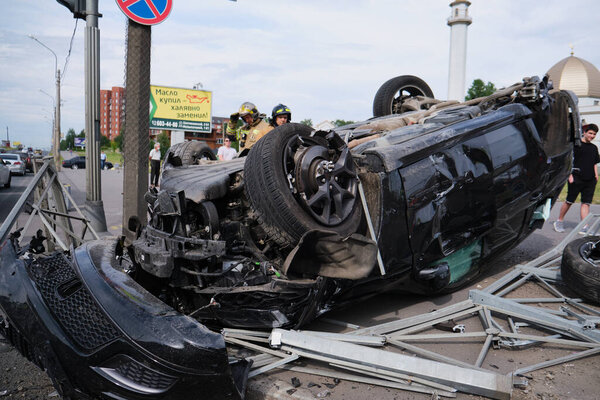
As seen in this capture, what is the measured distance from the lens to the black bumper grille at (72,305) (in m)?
2.13

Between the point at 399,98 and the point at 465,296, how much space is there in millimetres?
2950

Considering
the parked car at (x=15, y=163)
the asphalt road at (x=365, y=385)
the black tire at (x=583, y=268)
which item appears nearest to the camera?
the asphalt road at (x=365, y=385)

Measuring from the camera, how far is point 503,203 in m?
4.10

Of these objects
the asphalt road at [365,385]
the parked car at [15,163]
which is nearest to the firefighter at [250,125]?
the asphalt road at [365,385]

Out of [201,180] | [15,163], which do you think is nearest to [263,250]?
[201,180]

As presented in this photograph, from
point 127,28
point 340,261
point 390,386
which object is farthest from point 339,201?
point 127,28

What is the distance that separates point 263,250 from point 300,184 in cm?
50

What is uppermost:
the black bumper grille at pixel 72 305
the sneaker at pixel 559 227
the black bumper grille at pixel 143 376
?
the black bumper grille at pixel 72 305

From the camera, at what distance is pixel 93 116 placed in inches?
251

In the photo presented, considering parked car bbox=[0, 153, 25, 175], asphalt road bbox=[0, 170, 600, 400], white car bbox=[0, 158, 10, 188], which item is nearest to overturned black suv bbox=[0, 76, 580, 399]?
asphalt road bbox=[0, 170, 600, 400]

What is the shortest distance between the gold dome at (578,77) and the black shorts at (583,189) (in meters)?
56.7

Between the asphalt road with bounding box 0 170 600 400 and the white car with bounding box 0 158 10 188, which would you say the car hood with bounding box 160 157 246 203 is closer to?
the asphalt road with bounding box 0 170 600 400

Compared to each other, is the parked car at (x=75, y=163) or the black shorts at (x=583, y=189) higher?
the black shorts at (x=583, y=189)

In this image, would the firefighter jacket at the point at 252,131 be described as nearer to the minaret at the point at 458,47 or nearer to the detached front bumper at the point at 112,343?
the detached front bumper at the point at 112,343
